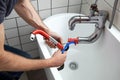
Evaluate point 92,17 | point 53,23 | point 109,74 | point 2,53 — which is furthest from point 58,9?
point 2,53

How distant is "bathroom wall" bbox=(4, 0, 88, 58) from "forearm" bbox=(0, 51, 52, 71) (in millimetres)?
590

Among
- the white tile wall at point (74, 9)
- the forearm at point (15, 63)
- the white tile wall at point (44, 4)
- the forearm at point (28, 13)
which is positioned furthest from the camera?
the white tile wall at point (74, 9)

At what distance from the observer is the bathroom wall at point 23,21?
1312 mm

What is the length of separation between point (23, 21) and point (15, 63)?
0.64 meters

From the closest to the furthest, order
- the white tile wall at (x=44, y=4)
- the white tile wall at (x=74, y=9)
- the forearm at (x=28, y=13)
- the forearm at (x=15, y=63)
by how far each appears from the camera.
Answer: the forearm at (x=15, y=63), the forearm at (x=28, y=13), the white tile wall at (x=44, y=4), the white tile wall at (x=74, y=9)

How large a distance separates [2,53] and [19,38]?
755 mm

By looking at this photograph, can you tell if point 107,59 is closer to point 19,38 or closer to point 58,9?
point 58,9

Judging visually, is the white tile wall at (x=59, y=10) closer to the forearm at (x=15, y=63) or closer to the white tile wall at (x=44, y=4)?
the white tile wall at (x=44, y=4)

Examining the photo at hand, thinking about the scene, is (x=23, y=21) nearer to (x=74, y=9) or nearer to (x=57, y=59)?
(x=74, y=9)

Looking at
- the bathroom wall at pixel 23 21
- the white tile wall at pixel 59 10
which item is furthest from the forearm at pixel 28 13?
the white tile wall at pixel 59 10

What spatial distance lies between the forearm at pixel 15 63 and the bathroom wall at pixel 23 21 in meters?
0.59

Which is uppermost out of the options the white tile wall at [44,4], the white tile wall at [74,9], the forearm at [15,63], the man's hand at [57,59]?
the white tile wall at [44,4]

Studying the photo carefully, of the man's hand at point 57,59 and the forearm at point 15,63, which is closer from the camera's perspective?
the forearm at point 15,63

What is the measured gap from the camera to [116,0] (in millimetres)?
987
